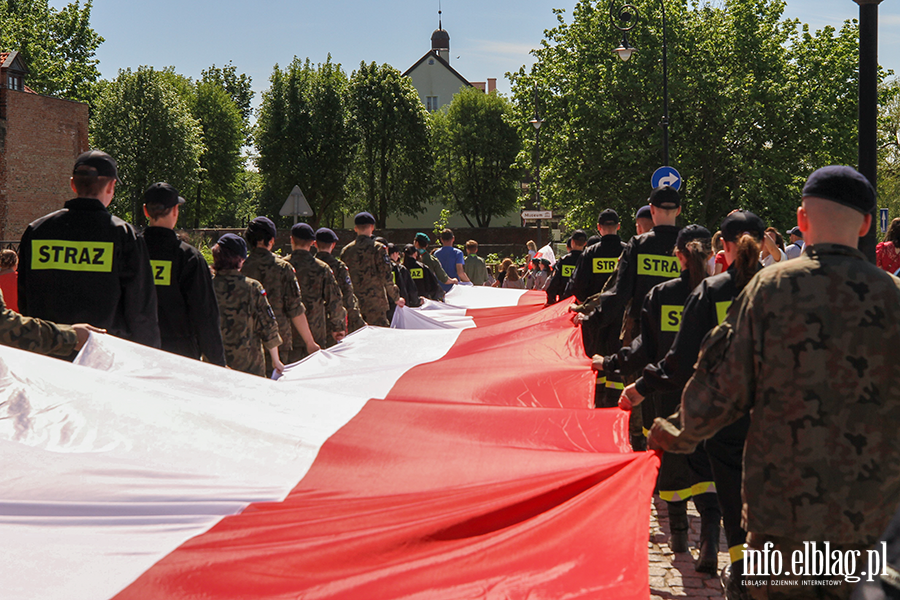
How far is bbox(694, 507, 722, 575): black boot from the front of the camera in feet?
17.5

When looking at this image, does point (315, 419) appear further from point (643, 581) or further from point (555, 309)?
point (555, 309)

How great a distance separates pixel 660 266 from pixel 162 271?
12.8 ft

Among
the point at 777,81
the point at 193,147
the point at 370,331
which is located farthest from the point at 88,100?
the point at 370,331

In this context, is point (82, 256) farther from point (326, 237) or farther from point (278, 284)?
point (326, 237)

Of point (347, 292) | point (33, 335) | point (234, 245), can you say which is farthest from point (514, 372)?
point (347, 292)

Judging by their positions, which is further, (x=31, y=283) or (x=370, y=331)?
(x=370, y=331)

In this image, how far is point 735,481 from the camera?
428cm

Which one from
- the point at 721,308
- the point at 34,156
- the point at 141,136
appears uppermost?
the point at 141,136

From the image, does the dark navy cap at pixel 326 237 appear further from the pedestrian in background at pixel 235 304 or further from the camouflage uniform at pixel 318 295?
the pedestrian in background at pixel 235 304

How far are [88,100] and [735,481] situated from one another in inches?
2259

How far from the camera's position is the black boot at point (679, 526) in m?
5.77

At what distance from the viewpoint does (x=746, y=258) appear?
177 inches

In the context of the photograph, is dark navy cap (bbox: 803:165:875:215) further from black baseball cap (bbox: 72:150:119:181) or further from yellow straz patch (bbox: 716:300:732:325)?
black baseball cap (bbox: 72:150:119:181)

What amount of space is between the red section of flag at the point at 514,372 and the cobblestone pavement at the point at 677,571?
1.05 m
